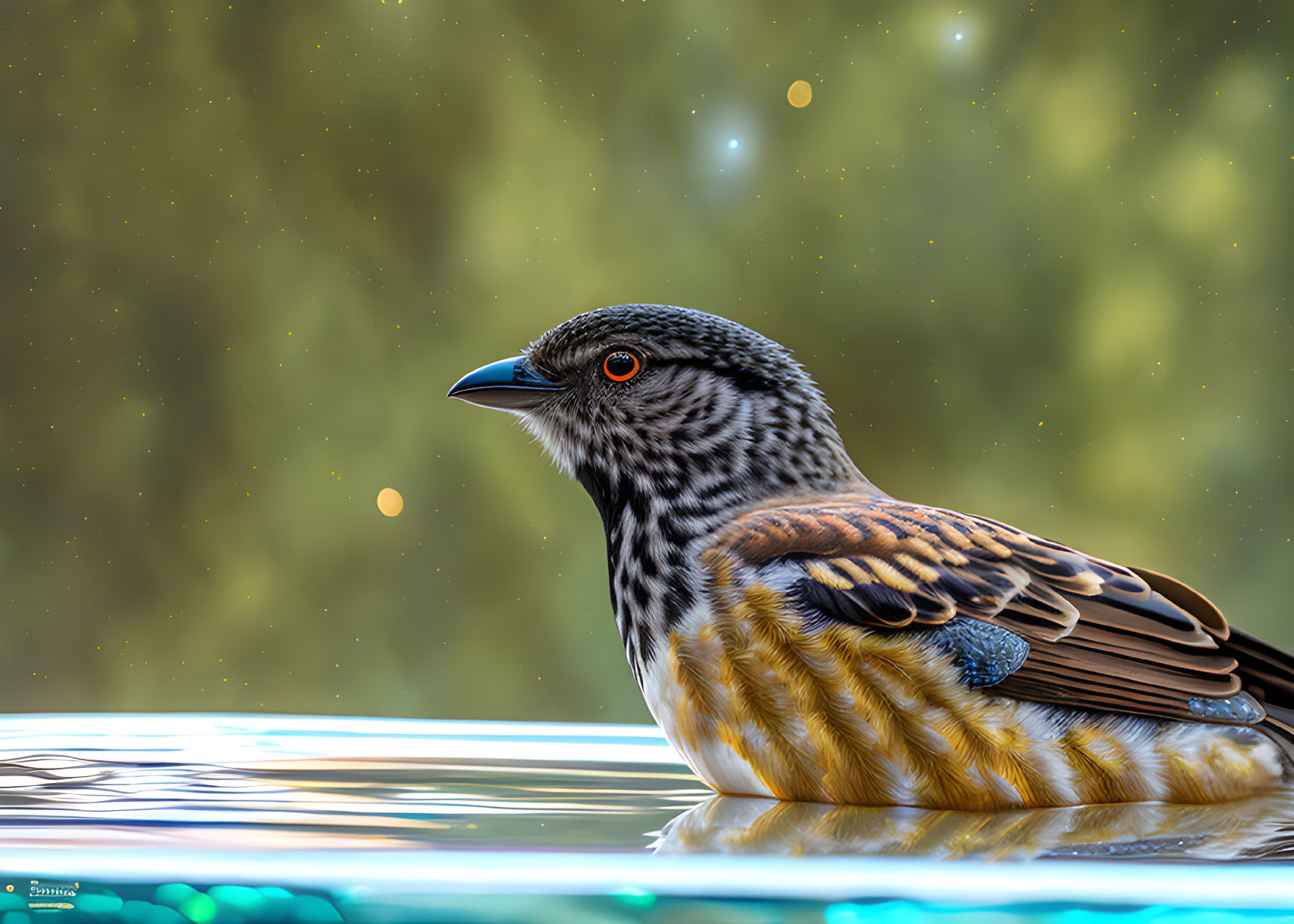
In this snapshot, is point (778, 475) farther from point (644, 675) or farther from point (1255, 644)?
point (1255, 644)

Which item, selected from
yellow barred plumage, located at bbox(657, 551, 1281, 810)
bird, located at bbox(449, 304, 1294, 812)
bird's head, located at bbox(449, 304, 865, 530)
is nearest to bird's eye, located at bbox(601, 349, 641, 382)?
bird's head, located at bbox(449, 304, 865, 530)

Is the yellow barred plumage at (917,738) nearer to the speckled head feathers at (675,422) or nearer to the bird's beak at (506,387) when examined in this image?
the speckled head feathers at (675,422)

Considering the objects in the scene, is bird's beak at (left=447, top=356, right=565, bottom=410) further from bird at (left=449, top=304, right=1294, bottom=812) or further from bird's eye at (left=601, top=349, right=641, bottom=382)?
bird at (left=449, top=304, right=1294, bottom=812)

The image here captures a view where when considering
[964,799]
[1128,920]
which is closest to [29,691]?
[964,799]

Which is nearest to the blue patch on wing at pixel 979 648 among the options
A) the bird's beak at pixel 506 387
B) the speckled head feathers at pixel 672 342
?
the speckled head feathers at pixel 672 342

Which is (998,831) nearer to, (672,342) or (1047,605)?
Answer: (1047,605)

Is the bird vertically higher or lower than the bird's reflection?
higher
